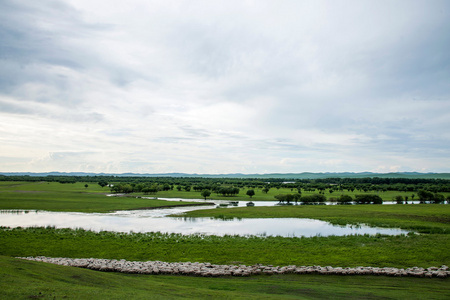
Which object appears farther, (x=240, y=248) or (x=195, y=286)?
(x=240, y=248)

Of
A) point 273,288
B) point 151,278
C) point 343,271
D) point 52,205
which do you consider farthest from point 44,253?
point 52,205

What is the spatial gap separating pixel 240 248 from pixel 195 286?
38.5 feet

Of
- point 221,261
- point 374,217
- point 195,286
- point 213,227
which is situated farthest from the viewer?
point 374,217

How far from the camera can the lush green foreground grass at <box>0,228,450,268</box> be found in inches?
949

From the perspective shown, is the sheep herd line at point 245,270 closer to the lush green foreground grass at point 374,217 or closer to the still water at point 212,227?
the still water at point 212,227

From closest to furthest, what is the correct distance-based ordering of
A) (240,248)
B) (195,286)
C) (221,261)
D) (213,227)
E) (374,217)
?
1. (195,286)
2. (221,261)
3. (240,248)
4. (213,227)
5. (374,217)

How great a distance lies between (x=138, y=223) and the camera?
162 ft

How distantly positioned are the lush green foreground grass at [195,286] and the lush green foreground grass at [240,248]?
430cm

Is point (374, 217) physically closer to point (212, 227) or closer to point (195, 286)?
point (212, 227)

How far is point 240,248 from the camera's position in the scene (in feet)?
93.7

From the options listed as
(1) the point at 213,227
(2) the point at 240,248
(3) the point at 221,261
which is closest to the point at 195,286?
(3) the point at 221,261

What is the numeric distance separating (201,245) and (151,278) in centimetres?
1125

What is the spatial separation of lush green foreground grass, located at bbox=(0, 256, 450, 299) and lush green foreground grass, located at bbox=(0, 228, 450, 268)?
4297 millimetres

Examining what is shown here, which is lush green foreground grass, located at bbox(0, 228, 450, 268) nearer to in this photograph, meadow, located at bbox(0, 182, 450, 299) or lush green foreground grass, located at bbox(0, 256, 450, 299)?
meadow, located at bbox(0, 182, 450, 299)
